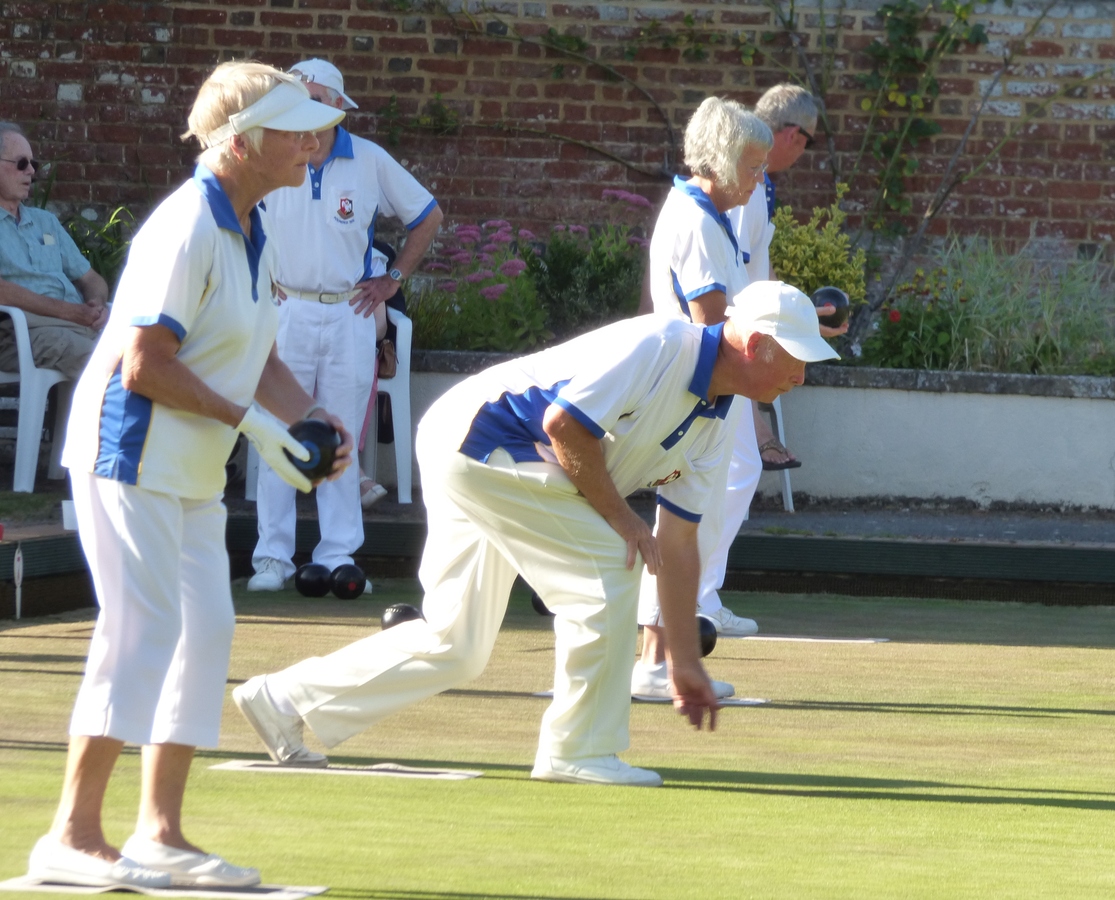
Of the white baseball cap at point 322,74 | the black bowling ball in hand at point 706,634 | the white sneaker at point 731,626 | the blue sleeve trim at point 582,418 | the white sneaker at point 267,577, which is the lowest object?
the white sneaker at point 267,577

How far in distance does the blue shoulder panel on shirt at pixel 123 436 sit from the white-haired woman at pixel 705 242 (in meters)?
2.15

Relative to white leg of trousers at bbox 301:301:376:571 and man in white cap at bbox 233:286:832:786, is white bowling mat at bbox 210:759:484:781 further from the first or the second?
white leg of trousers at bbox 301:301:376:571

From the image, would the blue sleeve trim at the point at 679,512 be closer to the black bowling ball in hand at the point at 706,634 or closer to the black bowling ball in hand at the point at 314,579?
the black bowling ball in hand at the point at 706,634

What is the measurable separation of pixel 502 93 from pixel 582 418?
7111 millimetres

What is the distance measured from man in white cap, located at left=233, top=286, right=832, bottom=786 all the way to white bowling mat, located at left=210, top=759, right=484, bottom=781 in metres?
0.04

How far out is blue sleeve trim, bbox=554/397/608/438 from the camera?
12.5 ft

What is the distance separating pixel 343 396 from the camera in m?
7.13

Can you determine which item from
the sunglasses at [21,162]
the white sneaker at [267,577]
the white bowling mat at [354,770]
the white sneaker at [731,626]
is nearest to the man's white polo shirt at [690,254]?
the white sneaker at [731,626]

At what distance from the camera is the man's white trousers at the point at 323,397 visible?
697 cm

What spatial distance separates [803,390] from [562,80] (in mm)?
2526

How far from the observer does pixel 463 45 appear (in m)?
10.7

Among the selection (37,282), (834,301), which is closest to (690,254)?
(834,301)

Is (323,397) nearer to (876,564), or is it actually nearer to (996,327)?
(876,564)

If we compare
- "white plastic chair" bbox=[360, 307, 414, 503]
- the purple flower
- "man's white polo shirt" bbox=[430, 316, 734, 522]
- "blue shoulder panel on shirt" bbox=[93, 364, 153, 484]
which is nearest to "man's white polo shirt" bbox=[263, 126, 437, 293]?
"white plastic chair" bbox=[360, 307, 414, 503]
